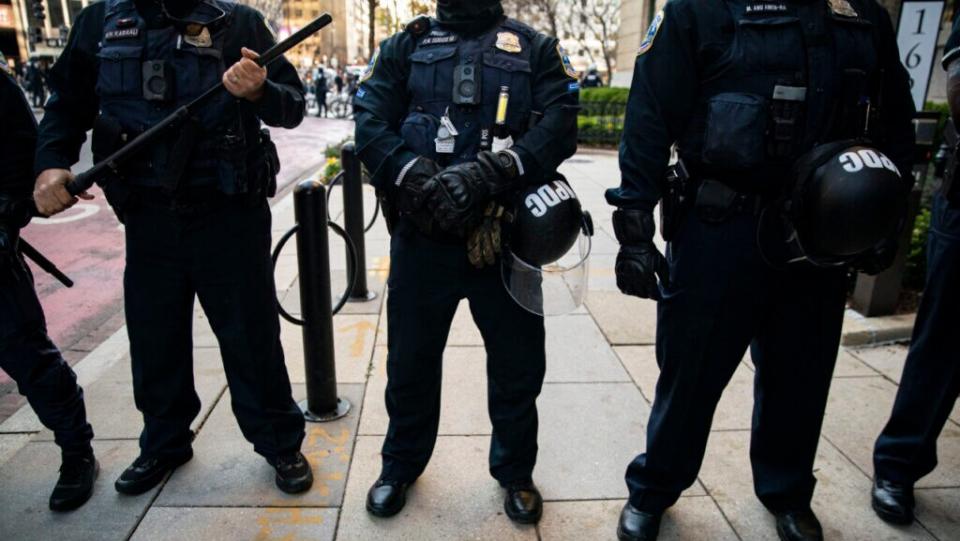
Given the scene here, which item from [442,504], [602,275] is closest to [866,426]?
[442,504]

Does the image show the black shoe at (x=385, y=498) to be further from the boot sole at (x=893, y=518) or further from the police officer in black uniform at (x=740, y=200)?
the boot sole at (x=893, y=518)

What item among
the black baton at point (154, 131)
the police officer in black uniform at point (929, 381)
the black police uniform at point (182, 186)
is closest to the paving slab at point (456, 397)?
the black police uniform at point (182, 186)

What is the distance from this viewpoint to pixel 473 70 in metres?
2.40

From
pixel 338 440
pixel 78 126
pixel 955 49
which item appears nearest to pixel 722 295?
pixel 955 49

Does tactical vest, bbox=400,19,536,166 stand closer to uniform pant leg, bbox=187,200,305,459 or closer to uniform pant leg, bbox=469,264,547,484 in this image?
uniform pant leg, bbox=469,264,547,484

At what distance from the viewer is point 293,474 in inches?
114

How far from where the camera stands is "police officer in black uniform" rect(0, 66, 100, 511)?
8.62 feet

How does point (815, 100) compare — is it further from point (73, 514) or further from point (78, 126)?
point (73, 514)

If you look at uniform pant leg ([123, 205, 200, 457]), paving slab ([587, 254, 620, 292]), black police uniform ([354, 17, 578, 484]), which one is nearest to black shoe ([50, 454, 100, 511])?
uniform pant leg ([123, 205, 200, 457])

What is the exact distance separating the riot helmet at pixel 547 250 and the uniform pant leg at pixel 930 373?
4.70 ft

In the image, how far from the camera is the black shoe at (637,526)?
257 cm

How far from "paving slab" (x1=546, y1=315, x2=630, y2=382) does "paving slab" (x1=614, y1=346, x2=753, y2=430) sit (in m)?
0.08

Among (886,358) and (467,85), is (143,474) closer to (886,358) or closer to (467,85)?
(467,85)

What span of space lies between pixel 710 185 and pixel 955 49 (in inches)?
47.5
